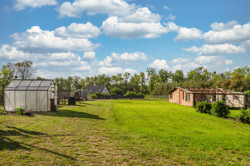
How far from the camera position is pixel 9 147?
7.68m

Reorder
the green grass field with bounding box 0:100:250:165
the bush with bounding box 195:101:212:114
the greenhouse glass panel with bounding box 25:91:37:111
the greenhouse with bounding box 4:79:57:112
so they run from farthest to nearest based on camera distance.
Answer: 1. the bush with bounding box 195:101:212:114
2. the greenhouse glass panel with bounding box 25:91:37:111
3. the greenhouse with bounding box 4:79:57:112
4. the green grass field with bounding box 0:100:250:165

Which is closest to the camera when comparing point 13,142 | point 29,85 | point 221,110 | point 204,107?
point 13,142

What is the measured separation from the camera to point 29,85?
21922 mm

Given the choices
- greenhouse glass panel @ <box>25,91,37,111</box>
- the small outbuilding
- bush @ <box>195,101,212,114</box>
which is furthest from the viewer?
the small outbuilding

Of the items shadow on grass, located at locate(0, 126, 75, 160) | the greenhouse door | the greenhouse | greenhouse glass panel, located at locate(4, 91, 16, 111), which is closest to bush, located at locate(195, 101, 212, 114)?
the greenhouse

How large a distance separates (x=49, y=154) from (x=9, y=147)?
1.98 metres

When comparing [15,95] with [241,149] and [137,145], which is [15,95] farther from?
[241,149]

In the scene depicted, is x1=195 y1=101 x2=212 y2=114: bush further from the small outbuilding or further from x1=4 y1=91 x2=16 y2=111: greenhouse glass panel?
x1=4 y1=91 x2=16 y2=111: greenhouse glass panel

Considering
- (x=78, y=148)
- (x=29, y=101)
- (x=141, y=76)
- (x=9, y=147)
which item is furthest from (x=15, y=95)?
(x=141, y=76)

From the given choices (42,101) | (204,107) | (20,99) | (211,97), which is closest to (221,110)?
(204,107)

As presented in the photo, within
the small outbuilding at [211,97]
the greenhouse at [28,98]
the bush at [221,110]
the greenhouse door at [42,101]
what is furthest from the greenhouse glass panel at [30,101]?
the small outbuilding at [211,97]

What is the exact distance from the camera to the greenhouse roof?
21203 mm

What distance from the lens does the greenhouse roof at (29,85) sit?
21.2m

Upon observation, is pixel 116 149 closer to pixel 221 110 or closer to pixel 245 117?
pixel 245 117
